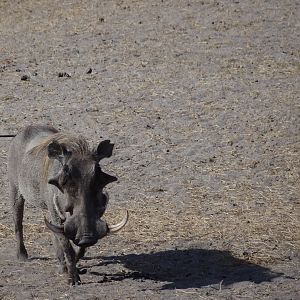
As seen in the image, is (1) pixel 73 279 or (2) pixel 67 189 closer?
(2) pixel 67 189

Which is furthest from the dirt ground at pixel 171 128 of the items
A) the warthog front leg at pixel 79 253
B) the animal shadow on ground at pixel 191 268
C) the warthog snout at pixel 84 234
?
the warthog snout at pixel 84 234

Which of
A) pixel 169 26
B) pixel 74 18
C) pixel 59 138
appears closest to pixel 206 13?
pixel 169 26

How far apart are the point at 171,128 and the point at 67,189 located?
495 centimetres

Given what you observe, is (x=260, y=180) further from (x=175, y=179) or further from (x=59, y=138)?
(x=59, y=138)

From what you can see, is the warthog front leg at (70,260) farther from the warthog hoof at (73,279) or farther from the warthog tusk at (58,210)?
the warthog tusk at (58,210)

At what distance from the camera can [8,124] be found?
11781 mm

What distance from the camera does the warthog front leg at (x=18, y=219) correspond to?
26.0 ft

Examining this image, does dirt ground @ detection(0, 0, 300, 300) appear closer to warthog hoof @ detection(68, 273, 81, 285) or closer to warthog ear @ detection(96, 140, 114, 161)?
warthog hoof @ detection(68, 273, 81, 285)

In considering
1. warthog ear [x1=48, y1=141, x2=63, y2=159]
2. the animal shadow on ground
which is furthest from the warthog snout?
the animal shadow on ground

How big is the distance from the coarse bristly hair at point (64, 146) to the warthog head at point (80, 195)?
0.05 metres

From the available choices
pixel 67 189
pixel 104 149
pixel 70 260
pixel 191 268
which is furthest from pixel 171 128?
pixel 67 189

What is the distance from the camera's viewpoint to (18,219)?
806cm

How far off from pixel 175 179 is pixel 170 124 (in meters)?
1.71

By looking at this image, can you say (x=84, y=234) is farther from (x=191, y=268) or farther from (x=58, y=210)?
(x=191, y=268)
